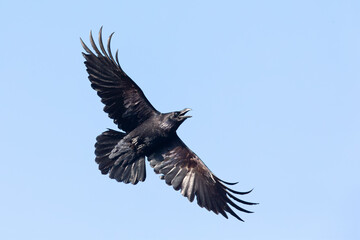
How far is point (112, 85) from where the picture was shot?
1889cm

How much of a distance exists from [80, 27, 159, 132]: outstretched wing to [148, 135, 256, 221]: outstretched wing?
4.10 feet

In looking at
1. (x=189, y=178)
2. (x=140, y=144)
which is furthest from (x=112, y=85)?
(x=189, y=178)

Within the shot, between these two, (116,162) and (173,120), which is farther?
(116,162)

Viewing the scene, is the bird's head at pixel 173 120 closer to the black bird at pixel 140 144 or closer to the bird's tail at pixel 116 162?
the black bird at pixel 140 144

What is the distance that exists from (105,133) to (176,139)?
162cm

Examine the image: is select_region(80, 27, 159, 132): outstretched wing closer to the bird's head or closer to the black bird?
the black bird

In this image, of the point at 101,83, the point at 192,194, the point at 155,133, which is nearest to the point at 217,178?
the point at 192,194

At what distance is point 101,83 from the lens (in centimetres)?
1883

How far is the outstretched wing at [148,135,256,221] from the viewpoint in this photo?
1948 centimetres

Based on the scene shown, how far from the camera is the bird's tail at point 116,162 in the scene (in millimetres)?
19141

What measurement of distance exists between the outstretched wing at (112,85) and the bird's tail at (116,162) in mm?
515

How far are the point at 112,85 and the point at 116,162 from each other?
67.9 inches

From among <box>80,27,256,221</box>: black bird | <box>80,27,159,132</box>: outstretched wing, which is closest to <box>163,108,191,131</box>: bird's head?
<box>80,27,256,221</box>: black bird

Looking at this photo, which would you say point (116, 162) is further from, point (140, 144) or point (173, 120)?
point (173, 120)
